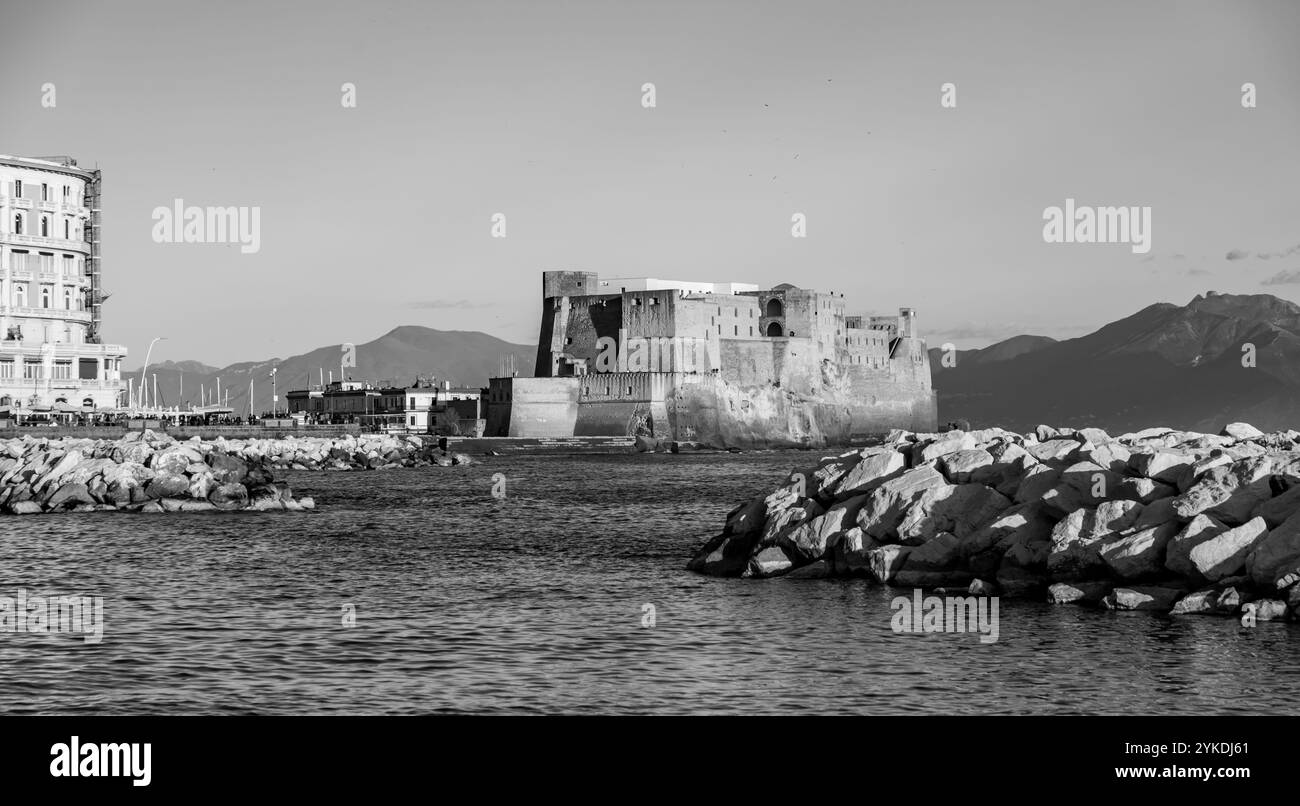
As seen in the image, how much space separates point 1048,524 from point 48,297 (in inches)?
2605

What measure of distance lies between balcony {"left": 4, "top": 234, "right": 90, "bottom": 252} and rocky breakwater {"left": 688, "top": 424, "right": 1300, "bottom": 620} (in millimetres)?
59390

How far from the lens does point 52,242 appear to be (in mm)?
72438

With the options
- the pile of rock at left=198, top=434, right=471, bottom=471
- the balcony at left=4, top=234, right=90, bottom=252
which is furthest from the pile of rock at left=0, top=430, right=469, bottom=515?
the balcony at left=4, top=234, right=90, bottom=252

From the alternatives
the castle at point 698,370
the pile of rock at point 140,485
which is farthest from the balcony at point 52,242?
the pile of rock at point 140,485

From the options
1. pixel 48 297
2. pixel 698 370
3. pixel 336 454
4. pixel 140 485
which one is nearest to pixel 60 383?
pixel 48 297

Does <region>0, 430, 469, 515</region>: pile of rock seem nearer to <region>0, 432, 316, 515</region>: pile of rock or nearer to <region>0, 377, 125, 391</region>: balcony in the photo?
<region>0, 432, 316, 515</region>: pile of rock

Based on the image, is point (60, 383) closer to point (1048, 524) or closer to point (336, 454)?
point (336, 454)

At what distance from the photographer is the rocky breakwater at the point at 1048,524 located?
15.6 metres

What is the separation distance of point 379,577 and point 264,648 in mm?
6799

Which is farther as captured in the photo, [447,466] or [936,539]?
[447,466]

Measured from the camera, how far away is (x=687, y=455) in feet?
287
